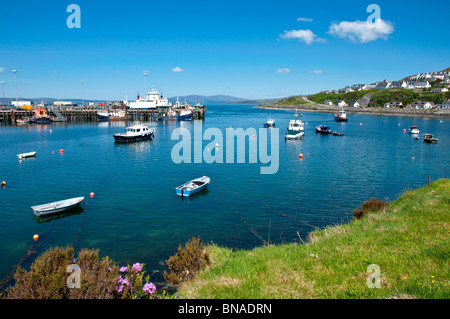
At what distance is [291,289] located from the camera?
8.97m

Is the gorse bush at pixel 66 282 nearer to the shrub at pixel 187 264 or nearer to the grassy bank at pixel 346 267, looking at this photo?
the grassy bank at pixel 346 267

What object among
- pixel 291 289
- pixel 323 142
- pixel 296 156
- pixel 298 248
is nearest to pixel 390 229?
pixel 298 248

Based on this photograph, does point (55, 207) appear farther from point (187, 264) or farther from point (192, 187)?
point (187, 264)

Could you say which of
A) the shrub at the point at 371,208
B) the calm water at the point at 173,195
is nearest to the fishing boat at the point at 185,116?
the calm water at the point at 173,195

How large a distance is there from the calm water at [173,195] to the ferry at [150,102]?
72052mm

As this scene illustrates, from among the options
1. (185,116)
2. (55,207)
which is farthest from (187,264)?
(185,116)

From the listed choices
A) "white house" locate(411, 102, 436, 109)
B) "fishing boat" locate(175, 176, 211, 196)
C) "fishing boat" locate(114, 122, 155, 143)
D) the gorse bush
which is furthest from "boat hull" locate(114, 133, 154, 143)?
"white house" locate(411, 102, 436, 109)

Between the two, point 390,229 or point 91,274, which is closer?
point 91,274

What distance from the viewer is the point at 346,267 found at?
32.9 feet

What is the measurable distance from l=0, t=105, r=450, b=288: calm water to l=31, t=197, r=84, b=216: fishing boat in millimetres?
749

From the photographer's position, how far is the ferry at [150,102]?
121375mm

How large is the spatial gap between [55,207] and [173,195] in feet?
31.6

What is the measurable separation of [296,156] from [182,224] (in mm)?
29713
